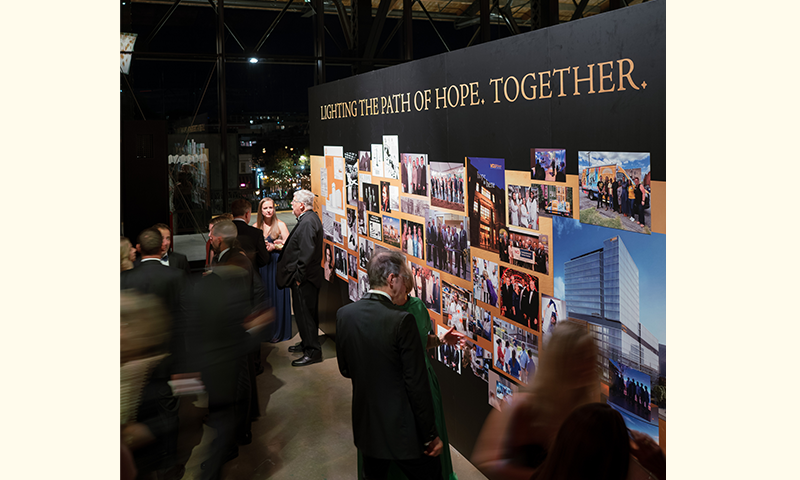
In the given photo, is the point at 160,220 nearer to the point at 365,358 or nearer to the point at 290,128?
the point at 290,128

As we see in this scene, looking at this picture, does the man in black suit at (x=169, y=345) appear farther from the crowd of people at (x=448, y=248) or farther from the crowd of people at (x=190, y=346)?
the crowd of people at (x=448, y=248)

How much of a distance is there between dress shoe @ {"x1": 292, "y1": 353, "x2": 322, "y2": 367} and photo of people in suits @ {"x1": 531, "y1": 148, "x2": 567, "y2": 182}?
12.9 ft

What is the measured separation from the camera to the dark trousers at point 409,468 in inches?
118

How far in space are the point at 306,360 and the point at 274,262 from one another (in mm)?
1213

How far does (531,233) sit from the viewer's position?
3.44 meters

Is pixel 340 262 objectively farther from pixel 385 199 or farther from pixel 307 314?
pixel 385 199

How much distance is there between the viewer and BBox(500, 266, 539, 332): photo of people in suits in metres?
3.46

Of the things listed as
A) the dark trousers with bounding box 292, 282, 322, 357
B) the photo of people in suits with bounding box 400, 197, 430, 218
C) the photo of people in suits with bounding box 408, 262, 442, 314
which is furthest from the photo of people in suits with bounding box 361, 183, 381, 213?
the dark trousers with bounding box 292, 282, 322, 357

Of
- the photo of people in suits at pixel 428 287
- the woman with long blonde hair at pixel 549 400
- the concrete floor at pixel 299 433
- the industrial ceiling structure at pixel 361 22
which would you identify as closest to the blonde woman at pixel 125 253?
the concrete floor at pixel 299 433

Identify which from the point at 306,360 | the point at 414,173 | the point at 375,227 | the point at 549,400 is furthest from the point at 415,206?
the point at 549,400

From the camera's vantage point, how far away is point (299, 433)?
4.89 m

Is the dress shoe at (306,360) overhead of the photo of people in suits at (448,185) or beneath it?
beneath

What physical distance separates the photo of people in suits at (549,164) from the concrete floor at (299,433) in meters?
2.15

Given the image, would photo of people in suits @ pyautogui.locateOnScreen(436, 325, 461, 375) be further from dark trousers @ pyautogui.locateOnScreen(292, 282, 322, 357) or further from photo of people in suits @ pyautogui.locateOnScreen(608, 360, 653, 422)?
dark trousers @ pyautogui.locateOnScreen(292, 282, 322, 357)
